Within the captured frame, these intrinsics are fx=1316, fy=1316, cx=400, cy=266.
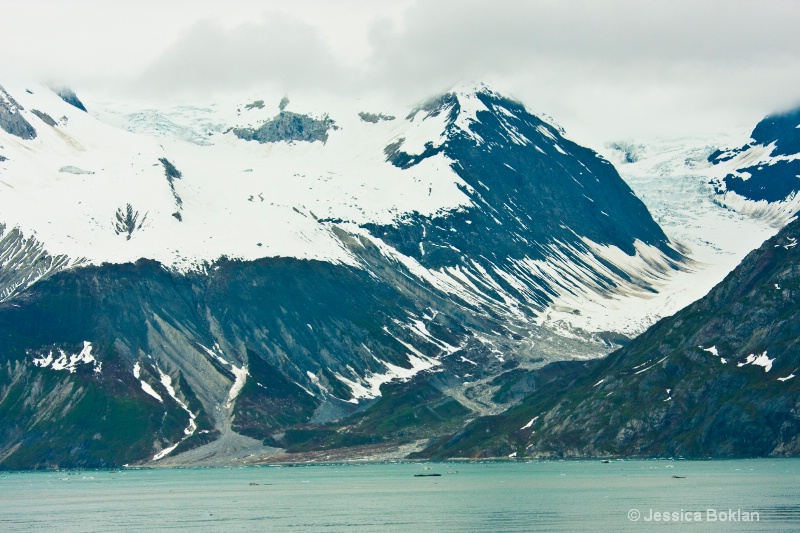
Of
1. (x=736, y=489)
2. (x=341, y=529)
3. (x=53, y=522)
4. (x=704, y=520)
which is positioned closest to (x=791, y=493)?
(x=736, y=489)

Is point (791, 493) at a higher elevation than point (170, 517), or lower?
lower

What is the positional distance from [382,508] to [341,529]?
29893 millimetres

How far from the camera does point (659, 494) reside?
19250 centimetres

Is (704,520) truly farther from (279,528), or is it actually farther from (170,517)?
(170,517)

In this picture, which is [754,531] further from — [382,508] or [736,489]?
[382,508]

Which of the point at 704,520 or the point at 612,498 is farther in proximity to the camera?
the point at 612,498

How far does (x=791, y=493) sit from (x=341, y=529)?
6309 cm

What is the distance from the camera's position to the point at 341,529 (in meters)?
167

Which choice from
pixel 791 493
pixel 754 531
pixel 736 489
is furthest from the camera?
pixel 736 489

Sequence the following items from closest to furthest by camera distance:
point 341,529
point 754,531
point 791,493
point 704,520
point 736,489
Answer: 1. point 754,531
2. point 704,520
3. point 341,529
4. point 791,493
5. point 736,489

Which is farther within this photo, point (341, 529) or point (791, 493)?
point (791, 493)

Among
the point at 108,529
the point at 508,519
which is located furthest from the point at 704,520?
the point at 108,529

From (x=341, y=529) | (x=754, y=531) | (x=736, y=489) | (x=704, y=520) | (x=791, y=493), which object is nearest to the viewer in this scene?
(x=754, y=531)

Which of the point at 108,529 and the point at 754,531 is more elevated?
the point at 108,529
